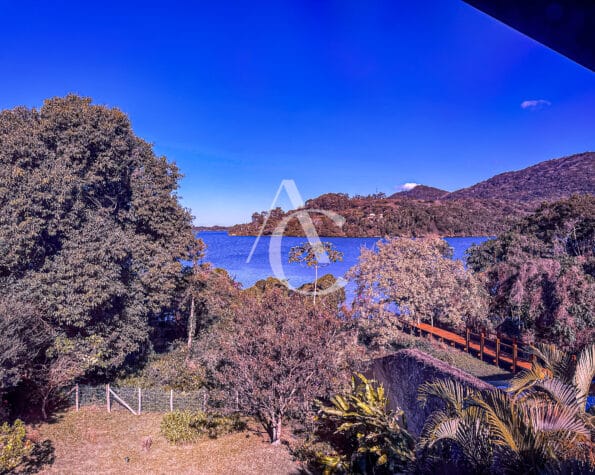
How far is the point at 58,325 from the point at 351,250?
31993mm

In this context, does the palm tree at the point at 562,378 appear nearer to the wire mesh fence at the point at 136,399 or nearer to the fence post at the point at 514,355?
the wire mesh fence at the point at 136,399

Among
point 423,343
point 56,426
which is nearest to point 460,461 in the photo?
point 56,426

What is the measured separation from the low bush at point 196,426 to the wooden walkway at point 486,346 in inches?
407

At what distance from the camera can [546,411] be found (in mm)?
4332

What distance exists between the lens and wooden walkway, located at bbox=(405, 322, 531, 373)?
15.6 m

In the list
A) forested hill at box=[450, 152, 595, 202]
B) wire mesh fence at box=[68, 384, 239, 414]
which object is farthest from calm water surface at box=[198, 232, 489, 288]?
wire mesh fence at box=[68, 384, 239, 414]

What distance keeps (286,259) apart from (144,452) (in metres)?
33.3

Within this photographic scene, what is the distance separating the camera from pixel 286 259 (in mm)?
42219

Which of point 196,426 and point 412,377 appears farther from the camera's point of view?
point 196,426

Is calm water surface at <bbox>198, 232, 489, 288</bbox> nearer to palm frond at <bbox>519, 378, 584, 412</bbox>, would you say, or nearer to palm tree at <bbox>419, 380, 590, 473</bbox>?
palm frond at <bbox>519, 378, 584, 412</bbox>

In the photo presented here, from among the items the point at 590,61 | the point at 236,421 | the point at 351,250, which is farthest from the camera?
the point at 351,250

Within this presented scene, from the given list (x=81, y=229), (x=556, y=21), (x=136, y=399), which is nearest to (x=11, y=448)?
(x=136, y=399)

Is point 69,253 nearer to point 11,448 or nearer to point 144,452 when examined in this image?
point 11,448

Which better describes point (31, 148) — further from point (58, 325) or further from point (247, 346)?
point (247, 346)
